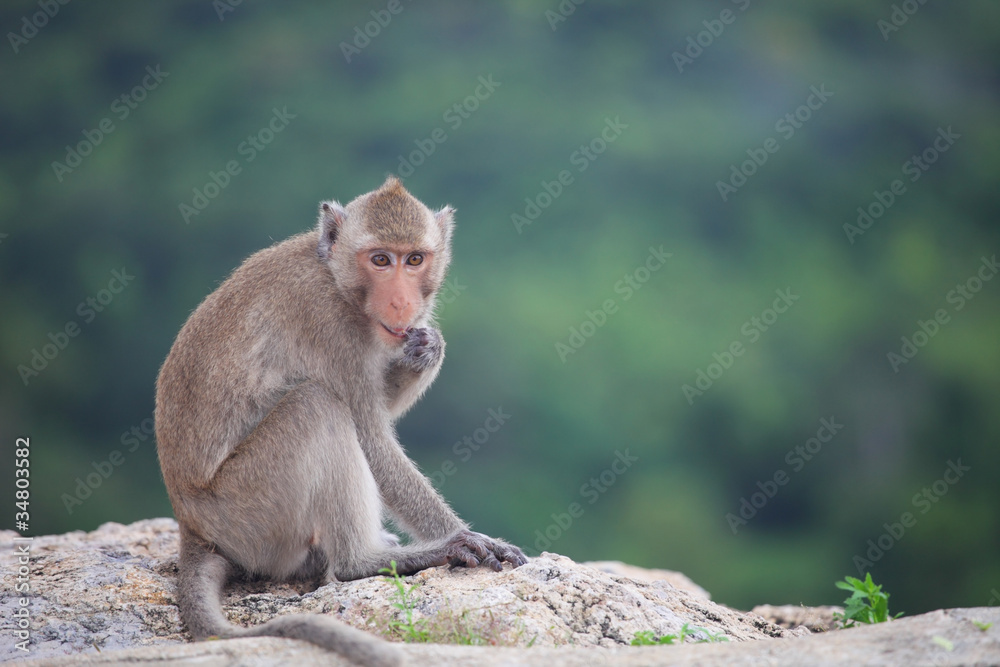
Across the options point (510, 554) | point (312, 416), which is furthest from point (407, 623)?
point (312, 416)

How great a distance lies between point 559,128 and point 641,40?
194cm

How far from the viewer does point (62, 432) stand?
473 inches

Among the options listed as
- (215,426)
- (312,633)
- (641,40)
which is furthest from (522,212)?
(312,633)

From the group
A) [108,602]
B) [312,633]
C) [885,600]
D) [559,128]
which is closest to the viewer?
[312,633]

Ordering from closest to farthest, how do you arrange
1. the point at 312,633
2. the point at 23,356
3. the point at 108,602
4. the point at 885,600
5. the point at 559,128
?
the point at 312,633 < the point at 885,600 < the point at 108,602 < the point at 23,356 < the point at 559,128

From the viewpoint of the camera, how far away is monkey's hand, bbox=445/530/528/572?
5250 mm

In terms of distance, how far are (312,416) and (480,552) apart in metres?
1.26

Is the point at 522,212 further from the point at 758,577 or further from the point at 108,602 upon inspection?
the point at 108,602
